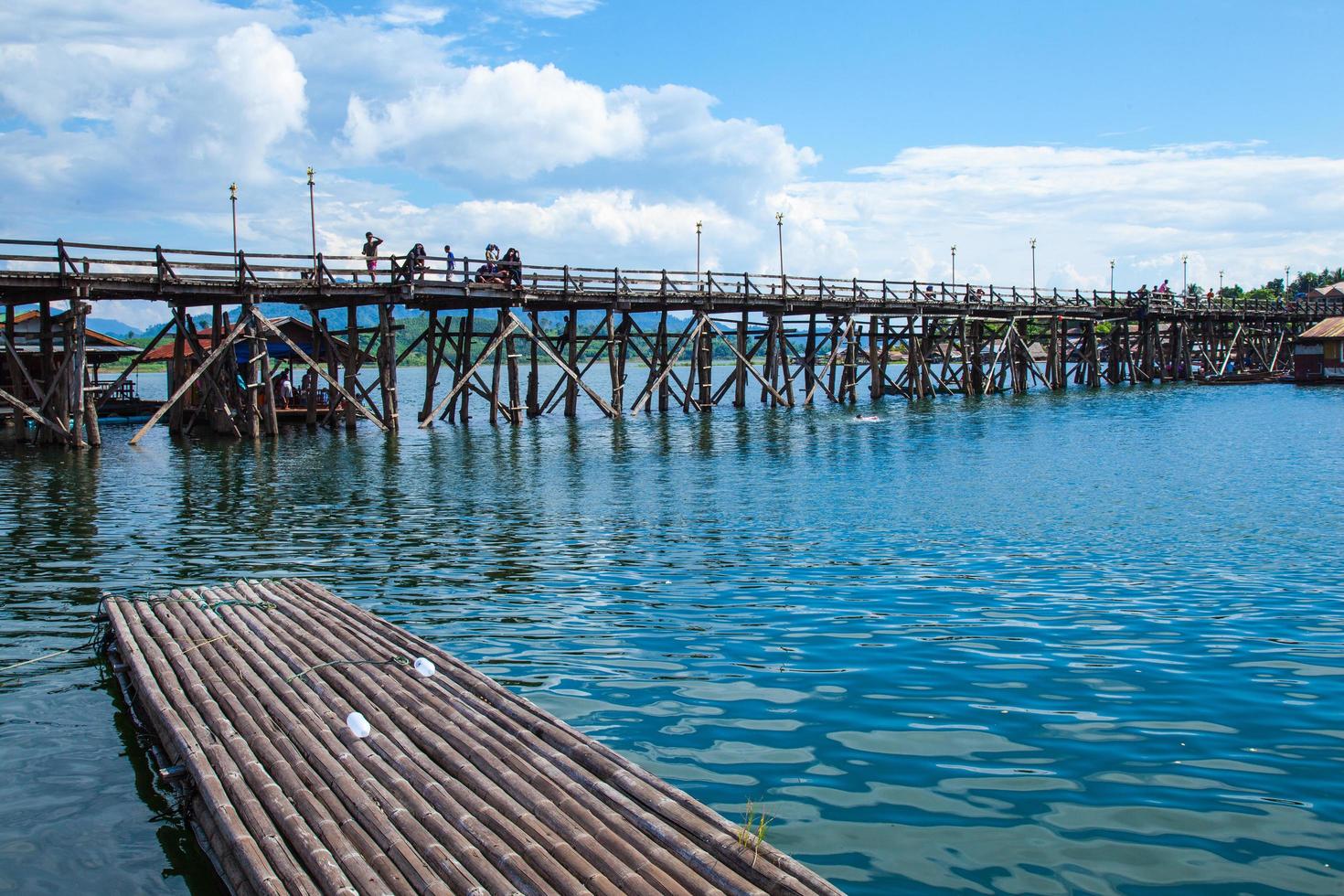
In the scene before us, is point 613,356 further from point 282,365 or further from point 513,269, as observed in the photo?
point 282,365

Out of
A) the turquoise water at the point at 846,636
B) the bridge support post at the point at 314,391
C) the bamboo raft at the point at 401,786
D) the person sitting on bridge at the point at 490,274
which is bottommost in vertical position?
the turquoise water at the point at 846,636

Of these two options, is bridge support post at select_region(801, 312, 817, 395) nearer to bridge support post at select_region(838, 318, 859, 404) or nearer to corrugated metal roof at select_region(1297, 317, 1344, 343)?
bridge support post at select_region(838, 318, 859, 404)

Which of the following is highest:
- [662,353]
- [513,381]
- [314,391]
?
[662,353]

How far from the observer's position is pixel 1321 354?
208 feet

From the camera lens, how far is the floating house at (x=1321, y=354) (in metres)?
62.3

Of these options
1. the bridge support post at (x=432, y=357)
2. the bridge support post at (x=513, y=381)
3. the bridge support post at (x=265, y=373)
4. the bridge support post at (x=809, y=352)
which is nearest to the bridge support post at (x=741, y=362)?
the bridge support post at (x=809, y=352)

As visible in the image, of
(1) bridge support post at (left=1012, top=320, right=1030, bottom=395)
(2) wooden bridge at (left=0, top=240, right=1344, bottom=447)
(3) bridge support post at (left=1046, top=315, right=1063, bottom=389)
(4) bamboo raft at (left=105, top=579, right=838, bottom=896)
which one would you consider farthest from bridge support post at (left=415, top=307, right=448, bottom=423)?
(3) bridge support post at (left=1046, top=315, right=1063, bottom=389)

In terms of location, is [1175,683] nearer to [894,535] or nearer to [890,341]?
[894,535]

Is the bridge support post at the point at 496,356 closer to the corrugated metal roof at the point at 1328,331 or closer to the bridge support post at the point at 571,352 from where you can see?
the bridge support post at the point at 571,352

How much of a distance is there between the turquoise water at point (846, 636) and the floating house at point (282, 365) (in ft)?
33.0

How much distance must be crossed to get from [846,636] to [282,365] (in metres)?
36.3

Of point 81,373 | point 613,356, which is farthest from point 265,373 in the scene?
point 613,356

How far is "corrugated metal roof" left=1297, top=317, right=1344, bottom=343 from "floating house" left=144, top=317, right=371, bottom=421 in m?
52.9

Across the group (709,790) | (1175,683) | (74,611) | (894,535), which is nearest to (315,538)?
(74,611)
